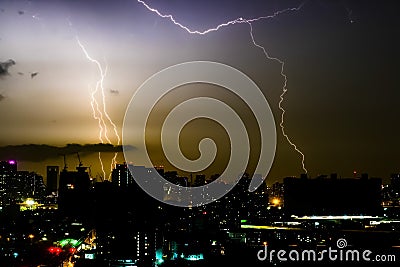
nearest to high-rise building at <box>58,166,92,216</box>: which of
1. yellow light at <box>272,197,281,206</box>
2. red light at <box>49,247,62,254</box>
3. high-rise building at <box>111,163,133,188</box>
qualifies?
high-rise building at <box>111,163,133,188</box>

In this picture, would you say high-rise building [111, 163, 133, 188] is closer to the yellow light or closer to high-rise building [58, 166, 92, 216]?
high-rise building [58, 166, 92, 216]

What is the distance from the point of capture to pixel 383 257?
1450cm

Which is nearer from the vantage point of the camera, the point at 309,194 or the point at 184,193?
the point at 309,194

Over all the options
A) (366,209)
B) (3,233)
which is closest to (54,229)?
(3,233)


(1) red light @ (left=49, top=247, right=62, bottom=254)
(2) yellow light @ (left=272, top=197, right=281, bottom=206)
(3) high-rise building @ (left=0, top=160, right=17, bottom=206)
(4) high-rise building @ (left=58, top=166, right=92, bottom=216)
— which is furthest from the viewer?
(3) high-rise building @ (left=0, top=160, right=17, bottom=206)

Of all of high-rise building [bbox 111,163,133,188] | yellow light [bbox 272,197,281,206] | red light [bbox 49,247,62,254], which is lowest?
red light [bbox 49,247,62,254]

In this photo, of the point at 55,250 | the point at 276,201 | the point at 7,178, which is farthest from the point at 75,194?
the point at 55,250

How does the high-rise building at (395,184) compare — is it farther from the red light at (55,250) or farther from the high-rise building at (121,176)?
the red light at (55,250)

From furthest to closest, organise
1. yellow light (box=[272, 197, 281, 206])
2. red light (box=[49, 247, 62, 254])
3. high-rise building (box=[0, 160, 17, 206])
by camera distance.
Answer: high-rise building (box=[0, 160, 17, 206]), yellow light (box=[272, 197, 281, 206]), red light (box=[49, 247, 62, 254])

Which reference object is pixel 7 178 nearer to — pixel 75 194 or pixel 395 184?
pixel 75 194

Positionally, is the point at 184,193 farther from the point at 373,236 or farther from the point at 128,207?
the point at 373,236

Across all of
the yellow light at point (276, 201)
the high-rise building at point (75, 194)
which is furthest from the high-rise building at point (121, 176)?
the yellow light at point (276, 201)

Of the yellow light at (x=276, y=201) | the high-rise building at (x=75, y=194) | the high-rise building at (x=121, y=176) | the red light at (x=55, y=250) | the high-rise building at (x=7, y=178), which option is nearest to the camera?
the red light at (x=55, y=250)

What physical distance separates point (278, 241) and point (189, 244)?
2657mm
